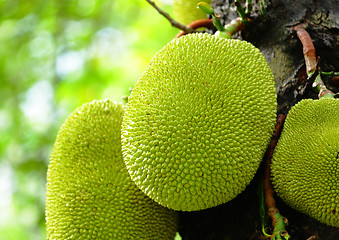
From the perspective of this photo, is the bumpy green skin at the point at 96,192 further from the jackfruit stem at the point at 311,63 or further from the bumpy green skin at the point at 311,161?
the jackfruit stem at the point at 311,63

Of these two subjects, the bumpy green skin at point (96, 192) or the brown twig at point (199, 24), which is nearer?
the bumpy green skin at point (96, 192)

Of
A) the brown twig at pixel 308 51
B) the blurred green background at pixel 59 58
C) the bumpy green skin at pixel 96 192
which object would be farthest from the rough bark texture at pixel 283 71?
the blurred green background at pixel 59 58

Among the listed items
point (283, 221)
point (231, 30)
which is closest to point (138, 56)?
point (231, 30)

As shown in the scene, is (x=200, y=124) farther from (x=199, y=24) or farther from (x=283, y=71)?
(x=199, y=24)

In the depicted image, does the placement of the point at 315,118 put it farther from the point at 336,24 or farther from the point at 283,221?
the point at 336,24

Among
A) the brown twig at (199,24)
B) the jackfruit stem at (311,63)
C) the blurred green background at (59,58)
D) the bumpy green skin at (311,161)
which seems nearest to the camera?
the bumpy green skin at (311,161)

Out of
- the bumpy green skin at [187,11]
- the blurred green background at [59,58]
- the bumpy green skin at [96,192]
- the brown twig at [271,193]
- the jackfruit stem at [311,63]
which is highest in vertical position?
the jackfruit stem at [311,63]

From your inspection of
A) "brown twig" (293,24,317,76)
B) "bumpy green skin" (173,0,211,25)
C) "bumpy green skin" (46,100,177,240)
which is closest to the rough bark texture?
"brown twig" (293,24,317,76)
